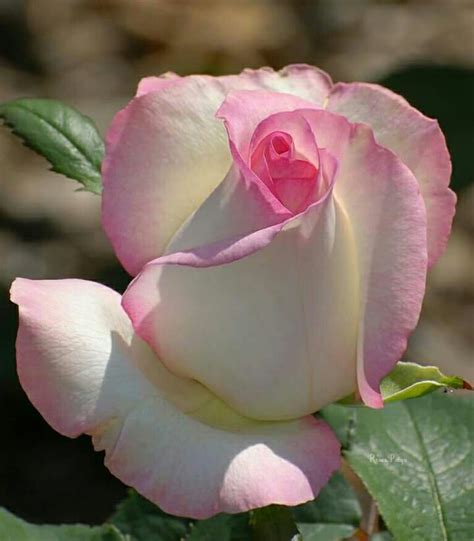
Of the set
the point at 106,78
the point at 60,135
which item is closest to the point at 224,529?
the point at 60,135

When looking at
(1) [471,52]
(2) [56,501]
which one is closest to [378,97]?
(2) [56,501]

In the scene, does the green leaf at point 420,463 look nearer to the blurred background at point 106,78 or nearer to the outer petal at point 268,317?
the outer petal at point 268,317

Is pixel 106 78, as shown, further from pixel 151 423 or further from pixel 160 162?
pixel 151 423

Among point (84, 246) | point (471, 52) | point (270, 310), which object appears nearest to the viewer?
point (270, 310)

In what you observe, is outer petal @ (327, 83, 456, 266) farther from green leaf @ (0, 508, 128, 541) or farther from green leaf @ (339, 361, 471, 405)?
green leaf @ (0, 508, 128, 541)

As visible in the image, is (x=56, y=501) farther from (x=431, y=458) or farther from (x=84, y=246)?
(x=431, y=458)

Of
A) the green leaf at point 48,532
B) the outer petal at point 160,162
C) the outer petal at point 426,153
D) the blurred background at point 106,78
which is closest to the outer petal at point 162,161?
the outer petal at point 160,162
